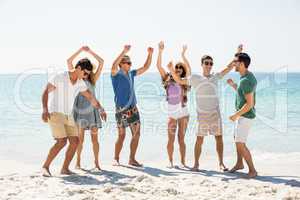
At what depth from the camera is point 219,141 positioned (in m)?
6.59

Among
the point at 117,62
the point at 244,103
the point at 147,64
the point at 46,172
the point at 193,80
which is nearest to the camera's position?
the point at 244,103

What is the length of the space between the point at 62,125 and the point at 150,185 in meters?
1.63

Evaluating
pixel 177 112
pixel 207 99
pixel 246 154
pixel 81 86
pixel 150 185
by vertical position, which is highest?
pixel 81 86

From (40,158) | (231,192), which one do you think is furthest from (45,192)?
(40,158)

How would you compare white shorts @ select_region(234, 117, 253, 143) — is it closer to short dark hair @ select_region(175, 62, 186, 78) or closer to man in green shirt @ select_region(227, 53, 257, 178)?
man in green shirt @ select_region(227, 53, 257, 178)

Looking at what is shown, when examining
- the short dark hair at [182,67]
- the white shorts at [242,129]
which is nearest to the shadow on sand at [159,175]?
the white shorts at [242,129]

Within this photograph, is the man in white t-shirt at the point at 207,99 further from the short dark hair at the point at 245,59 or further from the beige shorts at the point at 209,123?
the short dark hair at the point at 245,59

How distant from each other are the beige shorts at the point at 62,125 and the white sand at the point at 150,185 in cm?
68

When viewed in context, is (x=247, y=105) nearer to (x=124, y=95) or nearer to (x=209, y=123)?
(x=209, y=123)

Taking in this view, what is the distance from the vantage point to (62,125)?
588 centimetres

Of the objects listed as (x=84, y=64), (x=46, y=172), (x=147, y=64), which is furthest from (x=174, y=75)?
(x=46, y=172)

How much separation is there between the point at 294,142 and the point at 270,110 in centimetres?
1159

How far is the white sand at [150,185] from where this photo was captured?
5.12 meters

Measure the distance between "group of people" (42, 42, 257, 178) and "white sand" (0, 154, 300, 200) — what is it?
332mm
